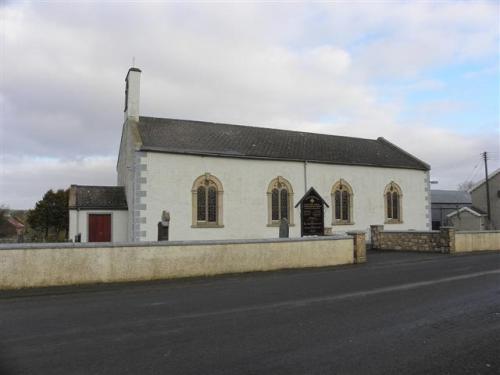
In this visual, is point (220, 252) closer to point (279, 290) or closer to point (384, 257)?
point (279, 290)

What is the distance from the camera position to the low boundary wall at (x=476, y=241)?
20.8m

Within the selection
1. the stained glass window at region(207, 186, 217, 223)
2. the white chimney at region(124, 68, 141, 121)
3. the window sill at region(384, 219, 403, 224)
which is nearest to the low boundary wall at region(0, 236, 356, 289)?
the stained glass window at region(207, 186, 217, 223)

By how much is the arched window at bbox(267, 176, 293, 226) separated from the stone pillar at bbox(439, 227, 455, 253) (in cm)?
808

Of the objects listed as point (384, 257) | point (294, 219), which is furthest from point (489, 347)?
point (294, 219)

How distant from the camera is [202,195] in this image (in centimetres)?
2148

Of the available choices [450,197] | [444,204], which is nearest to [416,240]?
[444,204]

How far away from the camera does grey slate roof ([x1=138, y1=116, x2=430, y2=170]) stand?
71.4 ft

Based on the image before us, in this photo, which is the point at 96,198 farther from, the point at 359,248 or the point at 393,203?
the point at 393,203

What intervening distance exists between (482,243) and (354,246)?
34.6 ft

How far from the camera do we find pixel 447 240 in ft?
66.0

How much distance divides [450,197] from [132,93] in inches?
1802

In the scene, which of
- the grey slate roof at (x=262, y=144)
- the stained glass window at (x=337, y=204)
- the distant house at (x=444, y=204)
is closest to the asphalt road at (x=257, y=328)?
the grey slate roof at (x=262, y=144)

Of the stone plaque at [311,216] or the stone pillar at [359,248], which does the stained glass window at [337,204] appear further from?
the stone pillar at [359,248]

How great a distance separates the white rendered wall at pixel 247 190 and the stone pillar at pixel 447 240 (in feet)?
20.7
